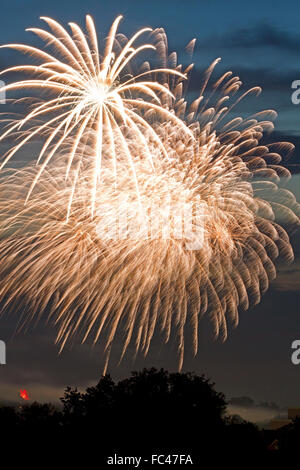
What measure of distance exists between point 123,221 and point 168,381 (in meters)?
16.3

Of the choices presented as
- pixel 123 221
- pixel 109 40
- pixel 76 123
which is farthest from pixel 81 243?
pixel 109 40

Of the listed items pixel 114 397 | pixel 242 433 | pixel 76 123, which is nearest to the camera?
pixel 76 123

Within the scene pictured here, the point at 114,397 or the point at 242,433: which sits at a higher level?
the point at 114,397

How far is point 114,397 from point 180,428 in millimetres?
5719

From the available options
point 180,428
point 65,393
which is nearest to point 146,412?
point 180,428

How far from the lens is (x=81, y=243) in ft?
118

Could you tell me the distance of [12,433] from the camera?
46.3 m
